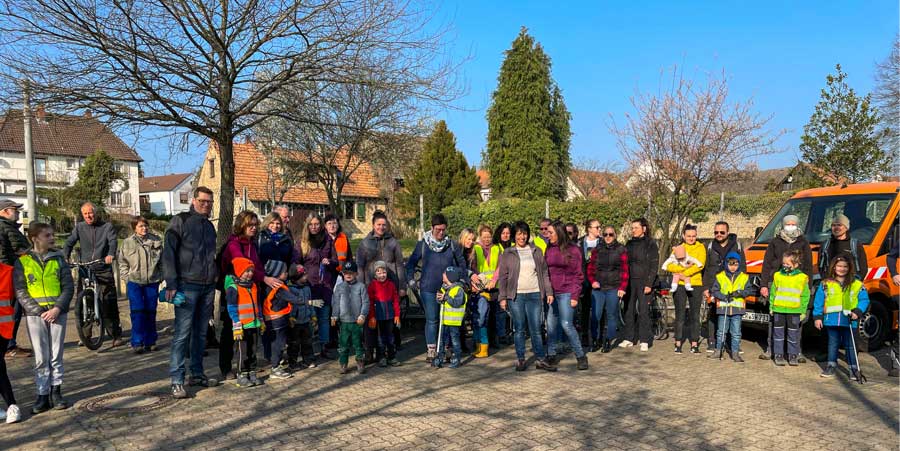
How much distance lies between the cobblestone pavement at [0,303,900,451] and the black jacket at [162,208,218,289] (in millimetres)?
1223

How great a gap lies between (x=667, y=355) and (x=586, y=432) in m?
3.68

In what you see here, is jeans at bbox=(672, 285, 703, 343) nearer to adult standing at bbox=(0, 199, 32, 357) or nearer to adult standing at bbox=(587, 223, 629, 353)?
adult standing at bbox=(587, 223, 629, 353)

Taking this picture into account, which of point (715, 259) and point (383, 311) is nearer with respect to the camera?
point (383, 311)

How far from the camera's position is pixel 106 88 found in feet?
28.9

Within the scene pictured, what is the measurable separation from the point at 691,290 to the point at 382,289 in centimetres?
427

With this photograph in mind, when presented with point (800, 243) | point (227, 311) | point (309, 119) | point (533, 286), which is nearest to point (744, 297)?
point (800, 243)

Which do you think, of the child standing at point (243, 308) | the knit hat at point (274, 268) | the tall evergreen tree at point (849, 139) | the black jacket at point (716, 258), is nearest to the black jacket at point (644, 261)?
the black jacket at point (716, 258)

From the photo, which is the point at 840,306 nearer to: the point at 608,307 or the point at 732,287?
the point at 732,287

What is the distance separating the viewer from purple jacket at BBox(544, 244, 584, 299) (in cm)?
785

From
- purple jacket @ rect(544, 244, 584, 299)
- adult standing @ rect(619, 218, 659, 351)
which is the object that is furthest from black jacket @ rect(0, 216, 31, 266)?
adult standing @ rect(619, 218, 659, 351)

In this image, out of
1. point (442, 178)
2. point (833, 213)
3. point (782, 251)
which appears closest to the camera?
point (782, 251)

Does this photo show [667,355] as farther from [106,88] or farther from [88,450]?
[106,88]

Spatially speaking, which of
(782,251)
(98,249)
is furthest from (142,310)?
(782,251)

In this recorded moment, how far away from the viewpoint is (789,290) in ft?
26.0
